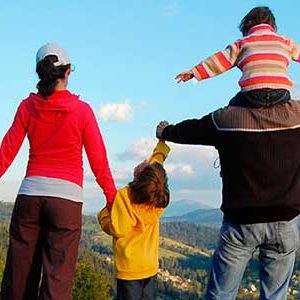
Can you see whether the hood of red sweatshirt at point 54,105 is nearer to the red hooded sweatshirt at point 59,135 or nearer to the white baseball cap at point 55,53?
the red hooded sweatshirt at point 59,135

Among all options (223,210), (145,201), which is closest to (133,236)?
(145,201)

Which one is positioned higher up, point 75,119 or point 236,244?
point 75,119

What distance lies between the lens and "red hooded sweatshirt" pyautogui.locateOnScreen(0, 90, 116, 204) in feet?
16.8

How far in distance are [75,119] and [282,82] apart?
1659 millimetres

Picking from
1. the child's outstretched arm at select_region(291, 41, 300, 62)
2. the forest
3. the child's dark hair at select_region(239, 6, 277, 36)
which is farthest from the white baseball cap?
the forest

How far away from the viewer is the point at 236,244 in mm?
4434

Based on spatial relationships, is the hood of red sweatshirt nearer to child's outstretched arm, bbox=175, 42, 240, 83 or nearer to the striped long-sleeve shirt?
child's outstretched arm, bbox=175, 42, 240, 83

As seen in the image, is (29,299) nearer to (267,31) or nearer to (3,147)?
(3,147)

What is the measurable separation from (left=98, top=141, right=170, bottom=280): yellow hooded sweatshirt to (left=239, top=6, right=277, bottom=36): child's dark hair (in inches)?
52.1

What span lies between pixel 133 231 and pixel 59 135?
1191mm

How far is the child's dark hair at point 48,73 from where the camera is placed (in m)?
5.11

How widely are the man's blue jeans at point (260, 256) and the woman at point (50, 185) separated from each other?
1217 mm

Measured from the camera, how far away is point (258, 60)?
4.44m

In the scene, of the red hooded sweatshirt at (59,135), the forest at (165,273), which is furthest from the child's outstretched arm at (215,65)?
the forest at (165,273)
